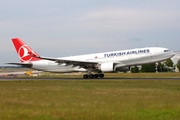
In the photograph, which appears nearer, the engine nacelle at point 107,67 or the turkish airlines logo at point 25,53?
the engine nacelle at point 107,67

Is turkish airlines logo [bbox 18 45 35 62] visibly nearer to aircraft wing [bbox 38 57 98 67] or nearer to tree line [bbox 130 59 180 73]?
aircraft wing [bbox 38 57 98 67]

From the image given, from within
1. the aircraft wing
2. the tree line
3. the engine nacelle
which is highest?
the tree line

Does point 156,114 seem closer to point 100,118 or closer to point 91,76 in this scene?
point 100,118

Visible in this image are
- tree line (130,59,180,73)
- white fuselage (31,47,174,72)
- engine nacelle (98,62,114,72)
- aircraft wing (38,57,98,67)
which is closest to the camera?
engine nacelle (98,62,114,72)

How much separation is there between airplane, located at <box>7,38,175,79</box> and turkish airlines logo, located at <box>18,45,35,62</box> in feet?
1.28

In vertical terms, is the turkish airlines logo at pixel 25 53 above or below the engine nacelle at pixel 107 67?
above

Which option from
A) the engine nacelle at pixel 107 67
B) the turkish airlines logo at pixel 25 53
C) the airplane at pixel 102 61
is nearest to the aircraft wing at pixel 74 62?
the airplane at pixel 102 61

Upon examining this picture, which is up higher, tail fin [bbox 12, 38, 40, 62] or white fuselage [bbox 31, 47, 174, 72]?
tail fin [bbox 12, 38, 40, 62]

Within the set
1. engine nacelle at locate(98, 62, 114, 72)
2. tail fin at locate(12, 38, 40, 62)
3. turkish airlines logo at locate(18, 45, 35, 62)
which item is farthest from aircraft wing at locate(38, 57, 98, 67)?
turkish airlines logo at locate(18, 45, 35, 62)

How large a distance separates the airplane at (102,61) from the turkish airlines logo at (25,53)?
39 cm

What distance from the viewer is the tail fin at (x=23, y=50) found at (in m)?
56.1

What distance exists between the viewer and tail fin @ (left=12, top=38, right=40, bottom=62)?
184 feet

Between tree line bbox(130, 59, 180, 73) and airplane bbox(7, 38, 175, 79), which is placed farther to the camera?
tree line bbox(130, 59, 180, 73)

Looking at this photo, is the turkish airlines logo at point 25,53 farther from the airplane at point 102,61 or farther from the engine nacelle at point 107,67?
the engine nacelle at point 107,67
